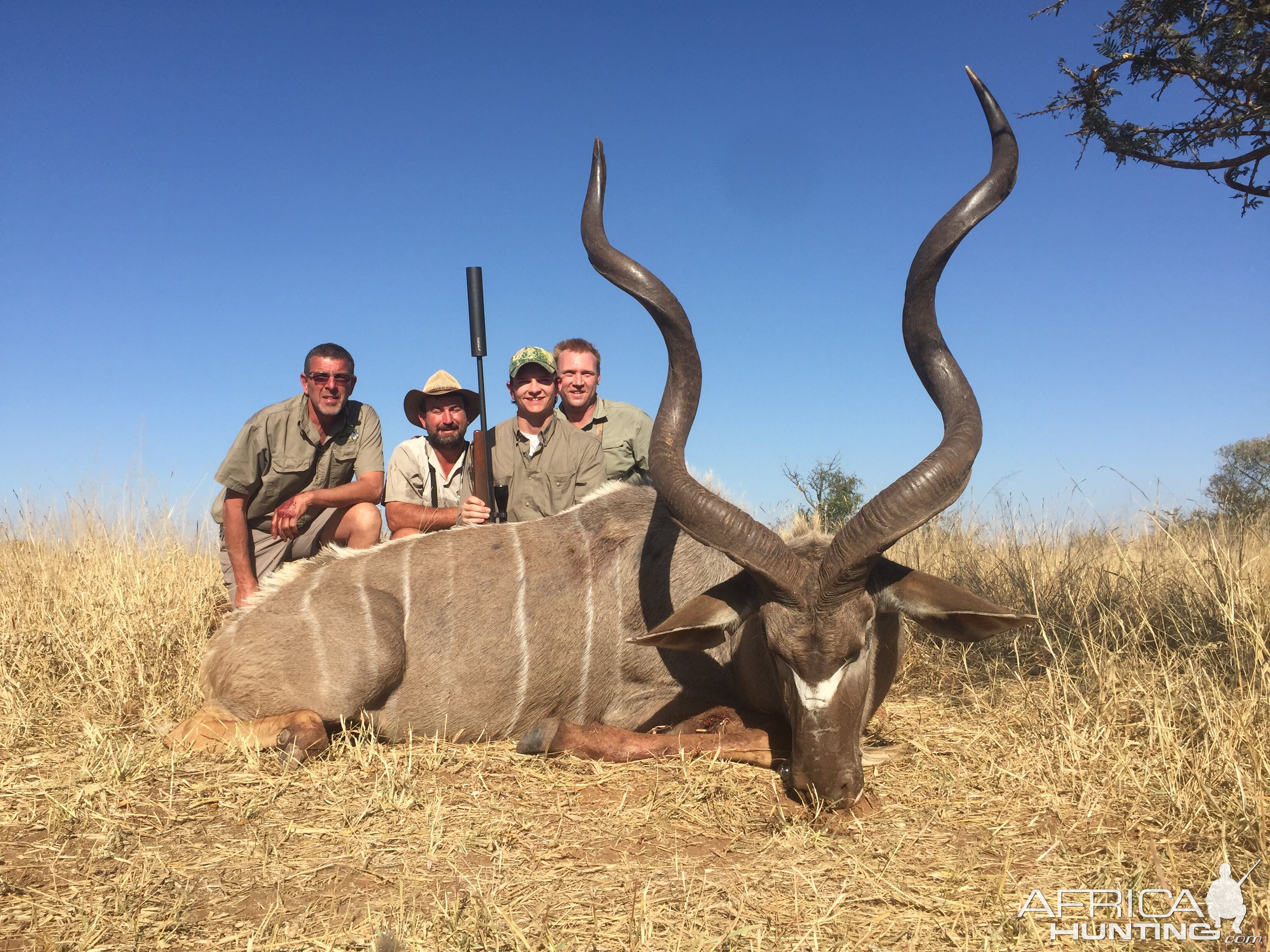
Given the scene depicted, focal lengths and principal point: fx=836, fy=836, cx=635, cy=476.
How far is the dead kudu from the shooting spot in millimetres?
3070

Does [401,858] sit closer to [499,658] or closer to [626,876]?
[626,876]

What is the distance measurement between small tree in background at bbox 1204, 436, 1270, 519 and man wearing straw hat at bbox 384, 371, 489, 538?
15.7 feet

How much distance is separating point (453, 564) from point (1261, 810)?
3283mm

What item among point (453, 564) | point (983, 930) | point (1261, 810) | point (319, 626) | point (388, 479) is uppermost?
point (388, 479)

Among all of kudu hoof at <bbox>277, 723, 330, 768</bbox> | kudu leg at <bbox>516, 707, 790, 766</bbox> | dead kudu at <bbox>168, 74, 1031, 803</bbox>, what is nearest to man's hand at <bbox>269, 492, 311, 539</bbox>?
dead kudu at <bbox>168, 74, 1031, 803</bbox>

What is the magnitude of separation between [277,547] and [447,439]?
1417mm

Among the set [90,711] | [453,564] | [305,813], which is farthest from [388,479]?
[305,813]

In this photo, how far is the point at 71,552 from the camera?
726 centimetres

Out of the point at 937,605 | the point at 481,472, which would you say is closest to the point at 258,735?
the point at 481,472

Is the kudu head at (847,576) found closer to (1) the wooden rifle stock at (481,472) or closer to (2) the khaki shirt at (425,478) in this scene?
(1) the wooden rifle stock at (481,472)

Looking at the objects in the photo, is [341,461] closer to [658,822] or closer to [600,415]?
[600,415]

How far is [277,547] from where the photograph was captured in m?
5.84

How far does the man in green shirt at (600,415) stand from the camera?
6.41 metres

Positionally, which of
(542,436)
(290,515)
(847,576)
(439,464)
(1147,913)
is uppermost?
(542,436)
